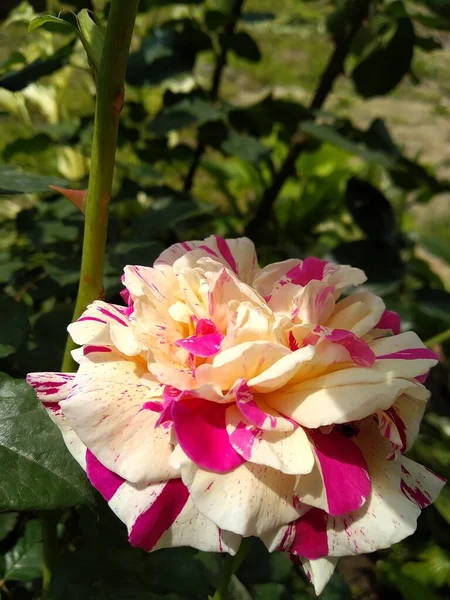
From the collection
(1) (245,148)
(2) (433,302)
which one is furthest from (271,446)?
(1) (245,148)

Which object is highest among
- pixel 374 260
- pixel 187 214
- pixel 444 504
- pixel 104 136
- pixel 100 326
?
pixel 104 136

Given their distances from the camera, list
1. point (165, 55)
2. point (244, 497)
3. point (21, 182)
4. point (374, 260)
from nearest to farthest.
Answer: point (244, 497)
point (21, 182)
point (374, 260)
point (165, 55)

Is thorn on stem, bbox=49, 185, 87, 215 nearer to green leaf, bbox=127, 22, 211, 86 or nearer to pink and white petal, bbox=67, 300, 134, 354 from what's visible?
pink and white petal, bbox=67, 300, 134, 354

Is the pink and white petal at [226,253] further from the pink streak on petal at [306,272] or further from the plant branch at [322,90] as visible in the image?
the plant branch at [322,90]

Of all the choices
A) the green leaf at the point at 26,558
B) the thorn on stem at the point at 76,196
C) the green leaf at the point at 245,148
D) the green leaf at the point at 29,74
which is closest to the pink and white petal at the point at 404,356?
the thorn on stem at the point at 76,196

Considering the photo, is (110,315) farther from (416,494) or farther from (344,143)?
(344,143)

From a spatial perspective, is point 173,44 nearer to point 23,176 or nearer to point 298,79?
point 23,176
